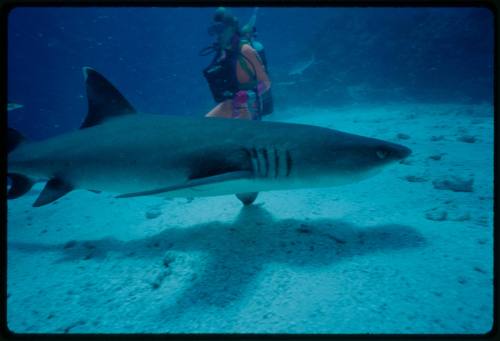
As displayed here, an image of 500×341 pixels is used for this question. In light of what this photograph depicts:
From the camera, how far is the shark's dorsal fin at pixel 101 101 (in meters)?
3.49

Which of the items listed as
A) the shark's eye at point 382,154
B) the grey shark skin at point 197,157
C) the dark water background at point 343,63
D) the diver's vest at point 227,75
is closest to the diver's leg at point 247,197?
the grey shark skin at point 197,157

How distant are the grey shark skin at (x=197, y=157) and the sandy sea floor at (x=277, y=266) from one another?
1.95ft

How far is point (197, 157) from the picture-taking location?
2.59 metres

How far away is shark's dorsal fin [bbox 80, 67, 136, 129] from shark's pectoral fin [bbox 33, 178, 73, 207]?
2.63ft

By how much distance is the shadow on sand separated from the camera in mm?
2125

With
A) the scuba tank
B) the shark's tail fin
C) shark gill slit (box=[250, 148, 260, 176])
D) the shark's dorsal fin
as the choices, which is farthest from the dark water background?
the scuba tank

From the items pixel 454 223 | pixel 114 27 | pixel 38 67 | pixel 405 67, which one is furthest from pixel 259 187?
pixel 114 27

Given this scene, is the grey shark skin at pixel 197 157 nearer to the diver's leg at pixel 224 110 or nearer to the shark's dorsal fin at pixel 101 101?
the shark's dorsal fin at pixel 101 101

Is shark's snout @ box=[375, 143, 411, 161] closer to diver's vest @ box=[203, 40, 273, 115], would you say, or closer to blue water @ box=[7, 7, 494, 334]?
blue water @ box=[7, 7, 494, 334]

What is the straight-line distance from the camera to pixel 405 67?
21.4 m

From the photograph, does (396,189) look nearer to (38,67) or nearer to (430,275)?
(430,275)

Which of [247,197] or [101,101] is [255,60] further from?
[247,197]

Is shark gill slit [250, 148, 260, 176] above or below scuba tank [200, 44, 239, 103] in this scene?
below
